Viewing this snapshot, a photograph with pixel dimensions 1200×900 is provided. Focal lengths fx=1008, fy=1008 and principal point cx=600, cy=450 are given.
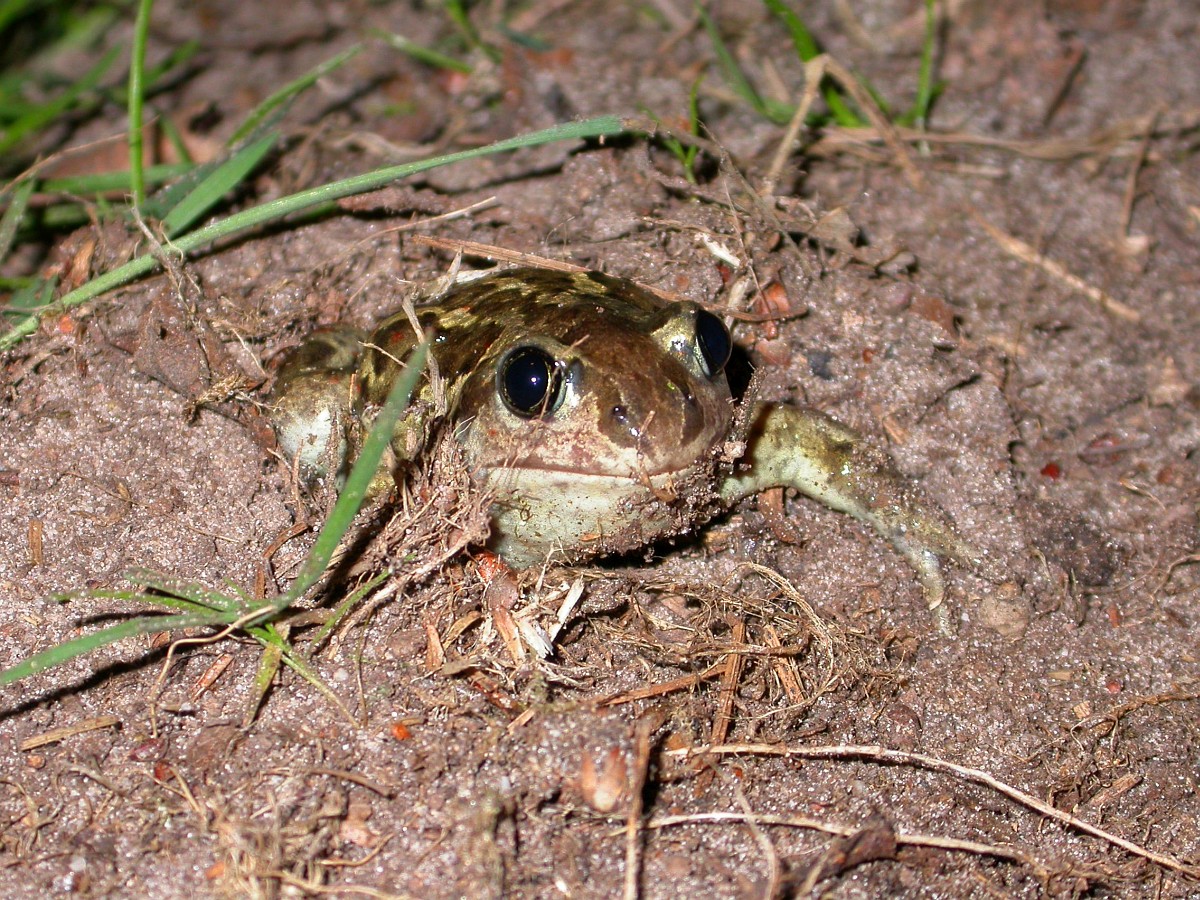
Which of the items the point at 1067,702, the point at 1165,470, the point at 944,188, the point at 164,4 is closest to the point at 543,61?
the point at 944,188

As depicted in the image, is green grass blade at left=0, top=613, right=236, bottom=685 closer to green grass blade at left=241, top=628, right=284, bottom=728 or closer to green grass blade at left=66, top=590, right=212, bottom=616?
green grass blade at left=66, top=590, right=212, bottom=616

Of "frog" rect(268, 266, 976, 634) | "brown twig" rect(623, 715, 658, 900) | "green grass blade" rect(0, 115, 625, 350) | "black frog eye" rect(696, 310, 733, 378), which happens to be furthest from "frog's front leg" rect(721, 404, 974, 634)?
"green grass blade" rect(0, 115, 625, 350)

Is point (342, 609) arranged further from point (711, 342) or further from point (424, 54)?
point (424, 54)

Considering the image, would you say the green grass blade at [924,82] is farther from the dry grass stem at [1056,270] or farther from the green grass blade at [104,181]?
the green grass blade at [104,181]

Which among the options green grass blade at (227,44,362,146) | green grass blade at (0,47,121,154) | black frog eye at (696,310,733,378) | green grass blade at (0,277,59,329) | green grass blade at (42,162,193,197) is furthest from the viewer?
green grass blade at (0,47,121,154)

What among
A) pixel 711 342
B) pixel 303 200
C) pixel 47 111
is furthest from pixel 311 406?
pixel 47 111

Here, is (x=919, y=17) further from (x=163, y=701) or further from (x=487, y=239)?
(x=163, y=701)
